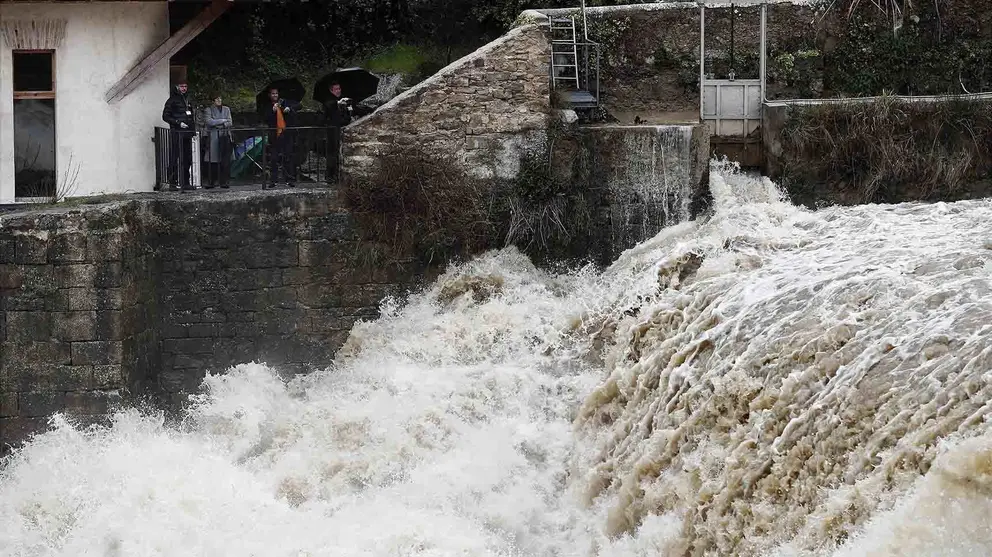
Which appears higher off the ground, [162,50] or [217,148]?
[162,50]

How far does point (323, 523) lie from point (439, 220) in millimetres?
3621

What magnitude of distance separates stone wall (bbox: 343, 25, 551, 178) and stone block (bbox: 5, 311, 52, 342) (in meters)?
2.99

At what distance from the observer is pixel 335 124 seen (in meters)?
11.9

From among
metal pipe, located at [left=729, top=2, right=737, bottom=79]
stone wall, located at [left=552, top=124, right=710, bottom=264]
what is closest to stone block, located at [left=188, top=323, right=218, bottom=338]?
stone wall, located at [left=552, top=124, right=710, bottom=264]

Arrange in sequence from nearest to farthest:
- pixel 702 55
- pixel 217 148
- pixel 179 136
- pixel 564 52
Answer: pixel 179 136 < pixel 217 148 < pixel 702 55 < pixel 564 52

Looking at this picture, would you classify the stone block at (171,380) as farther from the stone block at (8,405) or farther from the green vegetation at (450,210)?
the green vegetation at (450,210)

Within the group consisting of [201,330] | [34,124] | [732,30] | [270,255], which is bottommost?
[201,330]

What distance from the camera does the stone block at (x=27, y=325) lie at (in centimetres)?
1010

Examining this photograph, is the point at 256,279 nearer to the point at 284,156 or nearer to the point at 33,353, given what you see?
the point at 284,156

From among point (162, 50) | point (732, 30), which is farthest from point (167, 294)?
point (732, 30)

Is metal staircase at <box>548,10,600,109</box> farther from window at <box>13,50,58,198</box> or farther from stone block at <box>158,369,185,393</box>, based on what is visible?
window at <box>13,50,58,198</box>

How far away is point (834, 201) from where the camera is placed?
36.3 ft

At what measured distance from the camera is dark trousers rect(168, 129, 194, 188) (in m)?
11.3

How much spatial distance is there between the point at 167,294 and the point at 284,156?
6.22ft
